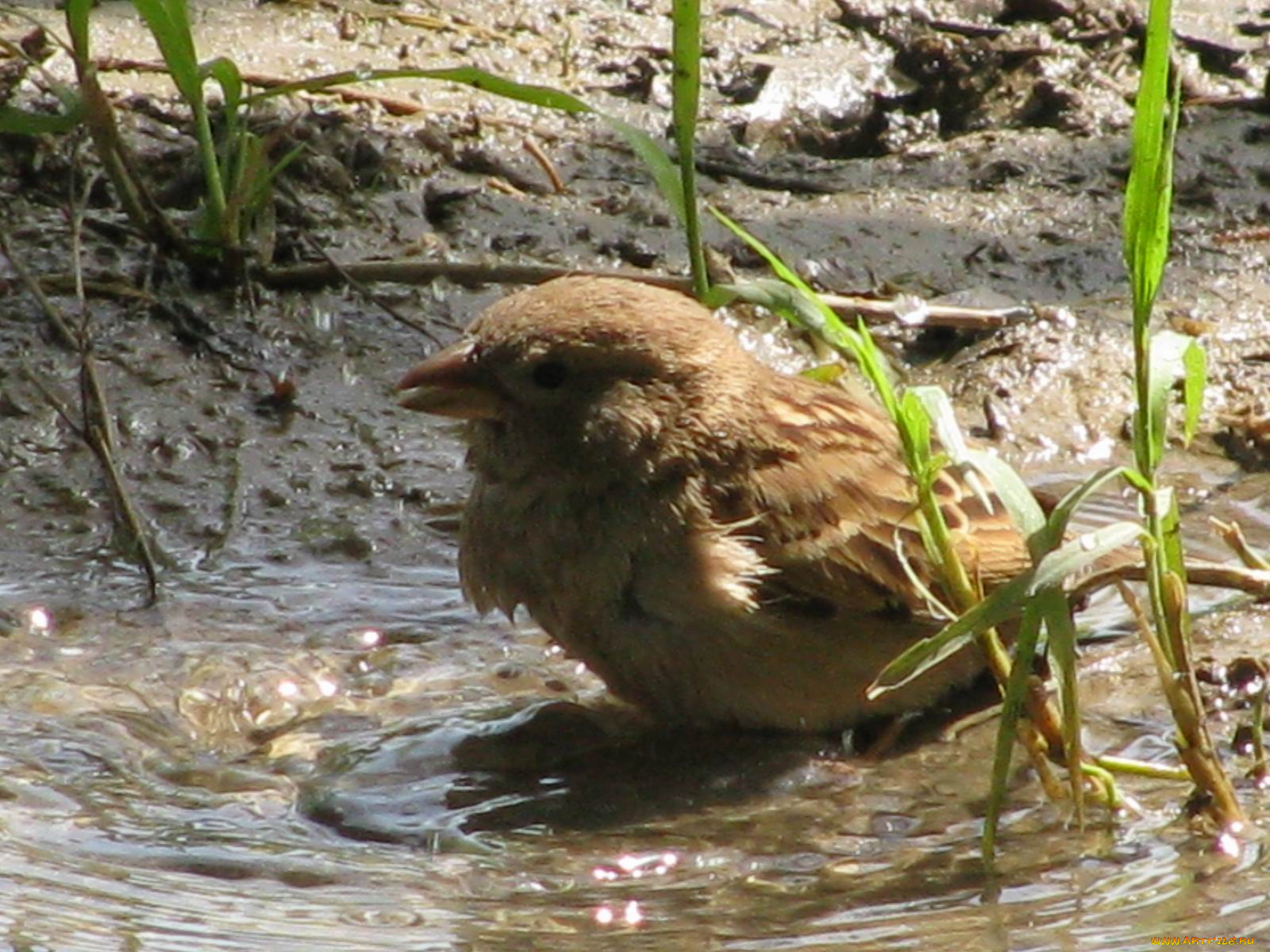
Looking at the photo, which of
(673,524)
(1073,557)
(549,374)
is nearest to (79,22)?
(549,374)

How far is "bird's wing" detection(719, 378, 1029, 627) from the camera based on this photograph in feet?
14.6

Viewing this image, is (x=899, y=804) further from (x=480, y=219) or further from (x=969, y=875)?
(x=480, y=219)

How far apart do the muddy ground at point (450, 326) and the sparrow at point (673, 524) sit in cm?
29

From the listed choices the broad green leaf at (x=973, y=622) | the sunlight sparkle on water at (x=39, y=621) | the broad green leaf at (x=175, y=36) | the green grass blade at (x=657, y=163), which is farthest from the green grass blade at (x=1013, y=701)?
the broad green leaf at (x=175, y=36)

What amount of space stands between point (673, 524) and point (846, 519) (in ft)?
1.29

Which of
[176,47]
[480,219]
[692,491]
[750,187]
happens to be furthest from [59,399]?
[750,187]

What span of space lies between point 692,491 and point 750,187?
101 inches

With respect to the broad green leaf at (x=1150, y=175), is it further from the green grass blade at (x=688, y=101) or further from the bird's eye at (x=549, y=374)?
the green grass blade at (x=688, y=101)

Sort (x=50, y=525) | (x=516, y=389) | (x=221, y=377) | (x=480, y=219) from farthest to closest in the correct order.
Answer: (x=480, y=219)
(x=221, y=377)
(x=50, y=525)
(x=516, y=389)

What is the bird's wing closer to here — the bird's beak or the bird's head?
the bird's head

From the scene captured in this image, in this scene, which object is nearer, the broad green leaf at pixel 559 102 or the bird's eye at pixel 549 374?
the bird's eye at pixel 549 374

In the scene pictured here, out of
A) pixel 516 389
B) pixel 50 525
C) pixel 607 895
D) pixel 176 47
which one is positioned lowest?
→ pixel 607 895

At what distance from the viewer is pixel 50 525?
5281mm

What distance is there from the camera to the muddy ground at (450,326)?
429 centimetres
